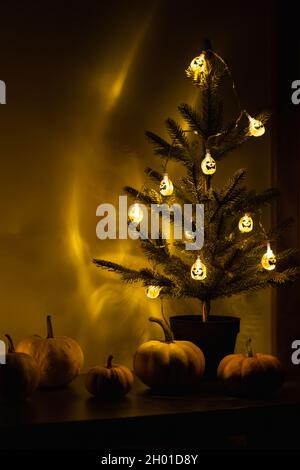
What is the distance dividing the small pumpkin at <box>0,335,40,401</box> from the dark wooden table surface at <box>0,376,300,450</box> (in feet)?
0.08

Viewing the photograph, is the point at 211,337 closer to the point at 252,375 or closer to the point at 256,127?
the point at 252,375

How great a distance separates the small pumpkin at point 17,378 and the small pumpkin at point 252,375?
47 centimetres

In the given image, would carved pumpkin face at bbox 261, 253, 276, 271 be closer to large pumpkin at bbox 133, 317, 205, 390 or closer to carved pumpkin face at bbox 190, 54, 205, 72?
large pumpkin at bbox 133, 317, 205, 390

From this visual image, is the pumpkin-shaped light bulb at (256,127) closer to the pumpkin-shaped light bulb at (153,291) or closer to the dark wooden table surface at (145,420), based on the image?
the pumpkin-shaped light bulb at (153,291)

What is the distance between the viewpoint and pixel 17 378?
4.62ft

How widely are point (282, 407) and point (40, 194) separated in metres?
0.90

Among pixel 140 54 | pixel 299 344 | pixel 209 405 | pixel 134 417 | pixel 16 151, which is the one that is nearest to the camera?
pixel 134 417

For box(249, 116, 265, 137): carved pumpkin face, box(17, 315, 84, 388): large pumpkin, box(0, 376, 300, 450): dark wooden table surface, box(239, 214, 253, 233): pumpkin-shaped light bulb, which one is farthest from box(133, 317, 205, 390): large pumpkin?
box(249, 116, 265, 137): carved pumpkin face

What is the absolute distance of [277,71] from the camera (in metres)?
2.13

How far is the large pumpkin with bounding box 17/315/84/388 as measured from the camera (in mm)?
1560

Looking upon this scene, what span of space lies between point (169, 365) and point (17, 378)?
14.5 inches

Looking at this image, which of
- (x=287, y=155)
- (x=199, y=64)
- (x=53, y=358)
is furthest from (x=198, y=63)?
(x=53, y=358)

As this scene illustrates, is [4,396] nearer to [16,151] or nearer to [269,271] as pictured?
[16,151]
